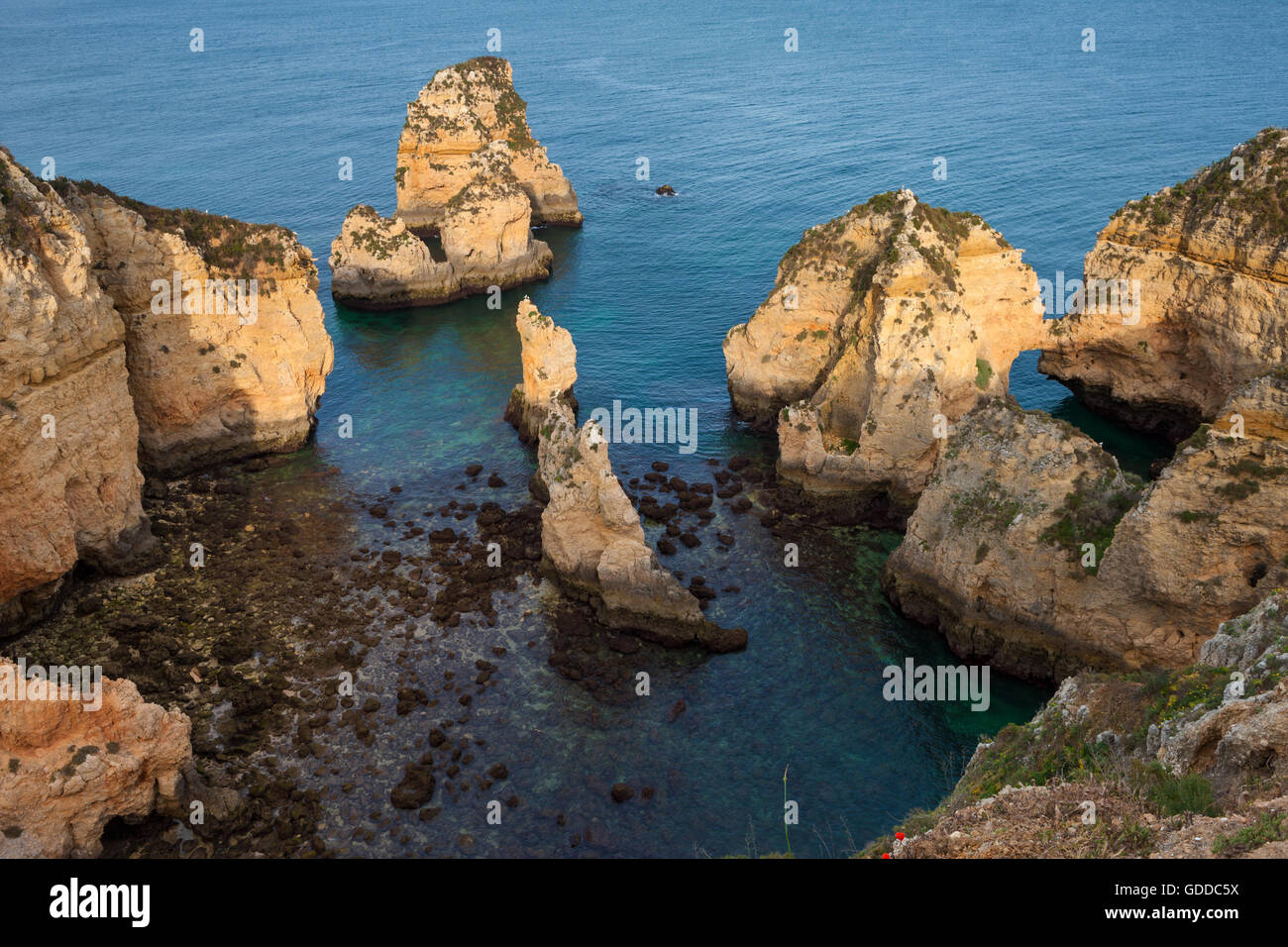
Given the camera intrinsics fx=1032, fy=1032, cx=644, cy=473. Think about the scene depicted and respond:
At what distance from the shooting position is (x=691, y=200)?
9525cm

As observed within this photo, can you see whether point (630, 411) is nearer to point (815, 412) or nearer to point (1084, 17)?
point (815, 412)

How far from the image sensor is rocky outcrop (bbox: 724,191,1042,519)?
46500 mm

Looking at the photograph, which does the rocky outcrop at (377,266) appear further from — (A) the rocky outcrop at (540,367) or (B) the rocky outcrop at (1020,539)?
(B) the rocky outcrop at (1020,539)

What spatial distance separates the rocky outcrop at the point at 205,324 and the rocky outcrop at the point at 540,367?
1147 cm

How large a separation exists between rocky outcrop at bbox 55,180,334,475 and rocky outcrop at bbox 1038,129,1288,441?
40.1 meters

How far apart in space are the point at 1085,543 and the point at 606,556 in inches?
681

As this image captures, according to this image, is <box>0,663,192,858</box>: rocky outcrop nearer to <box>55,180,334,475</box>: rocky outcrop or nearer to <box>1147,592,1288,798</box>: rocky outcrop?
<box>55,180,334,475</box>: rocky outcrop

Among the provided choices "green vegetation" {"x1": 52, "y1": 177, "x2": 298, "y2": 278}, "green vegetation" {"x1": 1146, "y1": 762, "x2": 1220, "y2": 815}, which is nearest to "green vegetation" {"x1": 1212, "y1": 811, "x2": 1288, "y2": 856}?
"green vegetation" {"x1": 1146, "y1": 762, "x2": 1220, "y2": 815}

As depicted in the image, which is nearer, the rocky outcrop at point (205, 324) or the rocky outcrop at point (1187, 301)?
the rocky outcrop at point (1187, 301)

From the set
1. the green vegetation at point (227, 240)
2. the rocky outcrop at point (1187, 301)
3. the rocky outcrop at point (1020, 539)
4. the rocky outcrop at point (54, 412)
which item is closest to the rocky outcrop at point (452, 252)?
the green vegetation at point (227, 240)

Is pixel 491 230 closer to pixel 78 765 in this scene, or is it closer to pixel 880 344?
pixel 880 344

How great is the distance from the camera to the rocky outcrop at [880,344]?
46.5 metres

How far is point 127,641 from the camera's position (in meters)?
38.2

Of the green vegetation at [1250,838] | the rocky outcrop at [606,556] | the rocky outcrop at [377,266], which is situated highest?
the rocky outcrop at [377,266]
